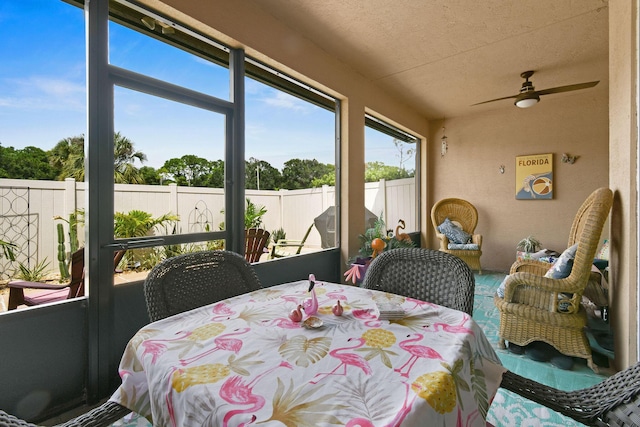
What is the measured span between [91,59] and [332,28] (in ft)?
6.50

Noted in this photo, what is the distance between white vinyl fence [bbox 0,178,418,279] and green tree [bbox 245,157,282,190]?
6 centimetres

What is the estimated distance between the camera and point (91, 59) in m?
1.69

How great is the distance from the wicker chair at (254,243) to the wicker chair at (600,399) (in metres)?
2.04

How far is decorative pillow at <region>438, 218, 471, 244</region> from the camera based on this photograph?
15.7ft

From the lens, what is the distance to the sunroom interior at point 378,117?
166cm

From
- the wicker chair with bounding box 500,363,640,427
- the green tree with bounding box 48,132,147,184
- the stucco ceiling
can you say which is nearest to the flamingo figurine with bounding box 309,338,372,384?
the wicker chair with bounding box 500,363,640,427

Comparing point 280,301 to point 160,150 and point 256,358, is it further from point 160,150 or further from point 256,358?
point 160,150

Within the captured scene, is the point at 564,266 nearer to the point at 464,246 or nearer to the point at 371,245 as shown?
the point at 371,245

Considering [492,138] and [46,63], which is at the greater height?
[492,138]

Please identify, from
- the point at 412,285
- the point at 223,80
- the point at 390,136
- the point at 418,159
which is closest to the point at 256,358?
the point at 412,285

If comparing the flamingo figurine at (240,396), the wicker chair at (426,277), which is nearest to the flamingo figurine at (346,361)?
the flamingo figurine at (240,396)

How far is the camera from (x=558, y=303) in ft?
6.84

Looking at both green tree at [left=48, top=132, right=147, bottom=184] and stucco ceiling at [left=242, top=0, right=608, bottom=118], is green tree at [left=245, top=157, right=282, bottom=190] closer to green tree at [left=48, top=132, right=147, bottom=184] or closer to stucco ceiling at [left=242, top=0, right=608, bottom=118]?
green tree at [left=48, top=132, right=147, bottom=184]

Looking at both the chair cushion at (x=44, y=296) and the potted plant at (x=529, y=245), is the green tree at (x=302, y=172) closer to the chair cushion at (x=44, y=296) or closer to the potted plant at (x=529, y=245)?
the chair cushion at (x=44, y=296)
